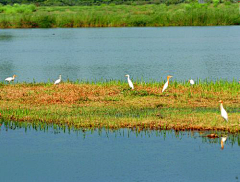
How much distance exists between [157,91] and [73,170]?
9166 millimetres

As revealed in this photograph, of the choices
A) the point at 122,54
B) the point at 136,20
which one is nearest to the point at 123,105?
the point at 122,54

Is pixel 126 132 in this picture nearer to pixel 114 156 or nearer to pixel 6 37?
pixel 114 156

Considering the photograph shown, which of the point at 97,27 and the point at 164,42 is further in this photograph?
the point at 97,27

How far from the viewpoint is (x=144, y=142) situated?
14305 mm

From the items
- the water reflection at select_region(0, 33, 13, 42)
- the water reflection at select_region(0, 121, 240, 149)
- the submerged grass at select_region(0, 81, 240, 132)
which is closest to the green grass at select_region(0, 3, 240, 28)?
the water reflection at select_region(0, 33, 13, 42)

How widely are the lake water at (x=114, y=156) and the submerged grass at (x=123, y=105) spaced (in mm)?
665

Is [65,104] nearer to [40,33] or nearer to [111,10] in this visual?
[40,33]

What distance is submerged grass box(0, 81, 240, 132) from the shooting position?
51.8ft

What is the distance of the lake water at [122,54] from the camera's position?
2966cm

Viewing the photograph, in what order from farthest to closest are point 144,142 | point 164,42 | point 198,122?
point 164,42 → point 198,122 → point 144,142

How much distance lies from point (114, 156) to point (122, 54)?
27903 mm

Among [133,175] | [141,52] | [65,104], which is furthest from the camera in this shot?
[141,52]

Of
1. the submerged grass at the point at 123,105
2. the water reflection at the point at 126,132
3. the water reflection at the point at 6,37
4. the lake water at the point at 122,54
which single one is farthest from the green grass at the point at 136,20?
the water reflection at the point at 126,132

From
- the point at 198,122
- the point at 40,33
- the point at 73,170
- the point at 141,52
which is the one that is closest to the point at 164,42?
the point at 141,52
